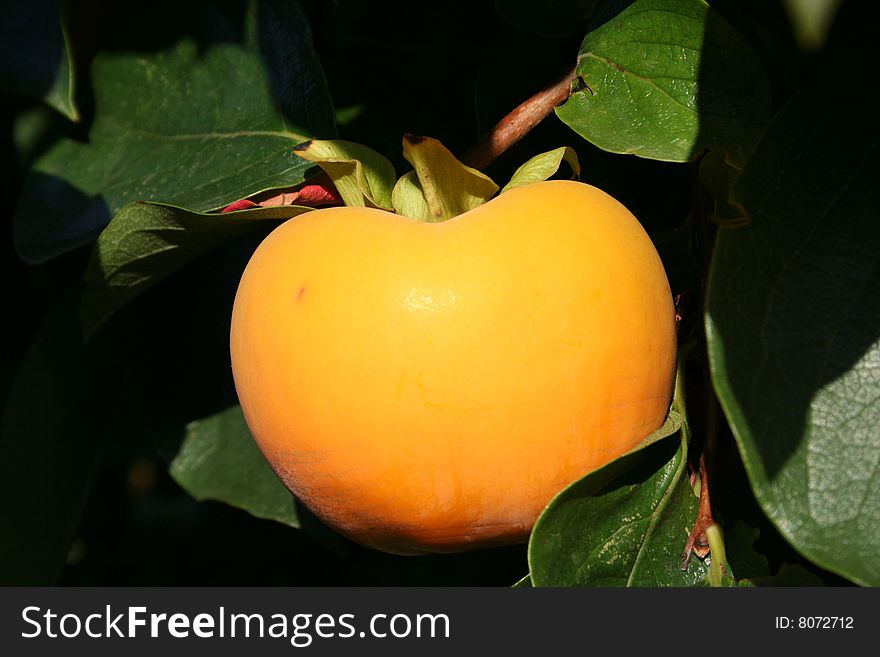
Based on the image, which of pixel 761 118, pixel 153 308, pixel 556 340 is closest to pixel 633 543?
pixel 556 340

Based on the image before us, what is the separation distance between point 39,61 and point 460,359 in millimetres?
839

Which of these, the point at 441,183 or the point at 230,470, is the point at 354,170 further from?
the point at 230,470

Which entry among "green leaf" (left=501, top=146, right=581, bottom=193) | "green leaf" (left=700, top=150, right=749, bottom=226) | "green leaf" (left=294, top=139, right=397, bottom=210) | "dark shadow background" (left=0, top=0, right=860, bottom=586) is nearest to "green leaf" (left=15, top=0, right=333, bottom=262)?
"dark shadow background" (left=0, top=0, right=860, bottom=586)

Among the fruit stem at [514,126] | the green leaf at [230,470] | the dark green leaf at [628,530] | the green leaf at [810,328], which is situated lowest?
the green leaf at [230,470]

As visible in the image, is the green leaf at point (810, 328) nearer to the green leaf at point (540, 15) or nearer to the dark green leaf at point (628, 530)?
the dark green leaf at point (628, 530)

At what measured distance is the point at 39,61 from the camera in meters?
1.39

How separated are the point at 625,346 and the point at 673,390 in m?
0.14

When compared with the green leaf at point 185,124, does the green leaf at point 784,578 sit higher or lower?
lower

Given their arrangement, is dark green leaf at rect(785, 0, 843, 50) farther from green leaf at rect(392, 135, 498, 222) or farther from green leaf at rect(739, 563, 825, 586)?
green leaf at rect(739, 563, 825, 586)

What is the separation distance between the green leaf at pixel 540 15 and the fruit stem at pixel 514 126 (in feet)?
0.35

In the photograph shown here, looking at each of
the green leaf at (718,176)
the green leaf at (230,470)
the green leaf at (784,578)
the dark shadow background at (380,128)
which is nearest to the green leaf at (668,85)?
the green leaf at (718,176)

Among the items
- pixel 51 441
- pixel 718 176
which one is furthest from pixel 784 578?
pixel 51 441

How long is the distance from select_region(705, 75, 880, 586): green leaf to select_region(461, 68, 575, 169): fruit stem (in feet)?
0.81

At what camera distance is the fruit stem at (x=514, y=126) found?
109 cm
